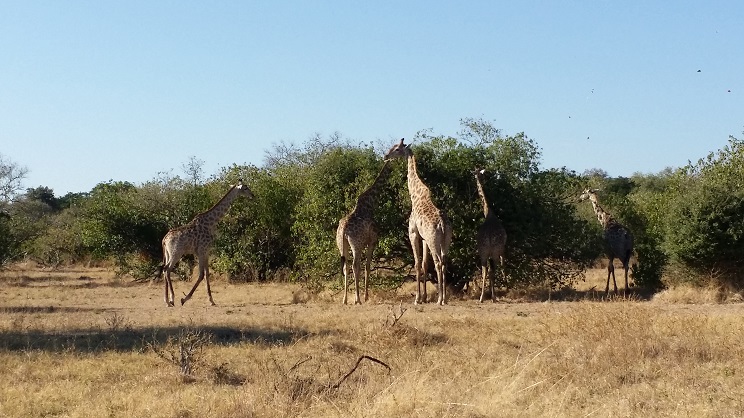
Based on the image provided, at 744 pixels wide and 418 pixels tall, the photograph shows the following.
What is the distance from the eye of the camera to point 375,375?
922 cm

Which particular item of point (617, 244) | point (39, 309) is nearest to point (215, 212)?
point (39, 309)

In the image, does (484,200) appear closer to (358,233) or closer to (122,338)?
(358,233)

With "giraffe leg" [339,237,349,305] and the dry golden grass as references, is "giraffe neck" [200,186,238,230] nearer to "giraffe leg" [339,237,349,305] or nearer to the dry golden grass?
"giraffe leg" [339,237,349,305]

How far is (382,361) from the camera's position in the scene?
10.1m

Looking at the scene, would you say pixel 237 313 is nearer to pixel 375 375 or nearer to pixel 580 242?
pixel 375 375

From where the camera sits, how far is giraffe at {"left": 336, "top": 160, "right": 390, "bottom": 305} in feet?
55.5

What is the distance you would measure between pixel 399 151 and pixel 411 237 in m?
2.18

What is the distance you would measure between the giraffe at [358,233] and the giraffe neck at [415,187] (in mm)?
913

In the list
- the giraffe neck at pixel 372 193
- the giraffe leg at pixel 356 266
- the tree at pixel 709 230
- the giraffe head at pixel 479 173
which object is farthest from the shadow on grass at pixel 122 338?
the tree at pixel 709 230

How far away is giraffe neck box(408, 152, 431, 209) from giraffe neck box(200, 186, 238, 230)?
4747 millimetres

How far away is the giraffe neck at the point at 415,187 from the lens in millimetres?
16797

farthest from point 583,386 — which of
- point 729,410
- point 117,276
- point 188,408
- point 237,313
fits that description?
point 117,276

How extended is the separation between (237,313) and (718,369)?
8.96m

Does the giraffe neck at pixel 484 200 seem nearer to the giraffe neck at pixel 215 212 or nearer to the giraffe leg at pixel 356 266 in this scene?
the giraffe leg at pixel 356 266
